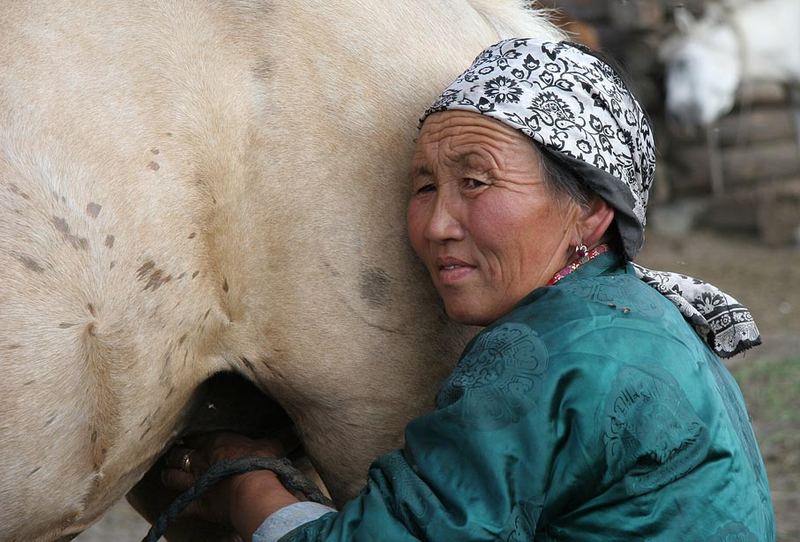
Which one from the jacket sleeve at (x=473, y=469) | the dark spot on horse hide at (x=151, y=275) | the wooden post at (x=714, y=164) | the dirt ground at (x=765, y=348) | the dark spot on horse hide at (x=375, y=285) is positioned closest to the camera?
the jacket sleeve at (x=473, y=469)

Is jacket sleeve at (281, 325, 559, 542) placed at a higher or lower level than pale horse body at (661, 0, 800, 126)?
higher

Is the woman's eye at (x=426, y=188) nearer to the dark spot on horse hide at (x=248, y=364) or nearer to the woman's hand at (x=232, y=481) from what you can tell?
the dark spot on horse hide at (x=248, y=364)

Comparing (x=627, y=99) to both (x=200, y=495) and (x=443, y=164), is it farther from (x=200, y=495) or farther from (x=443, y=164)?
(x=200, y=495)

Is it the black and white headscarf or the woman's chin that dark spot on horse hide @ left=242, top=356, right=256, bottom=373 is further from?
the black and white headscarf

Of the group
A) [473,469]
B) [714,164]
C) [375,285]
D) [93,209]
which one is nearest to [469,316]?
[375,285]

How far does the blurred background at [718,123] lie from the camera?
27.6ft

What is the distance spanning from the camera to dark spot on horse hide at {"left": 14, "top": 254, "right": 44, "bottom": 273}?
1.70 metres

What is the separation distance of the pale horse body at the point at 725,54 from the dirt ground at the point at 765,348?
41.2 inches

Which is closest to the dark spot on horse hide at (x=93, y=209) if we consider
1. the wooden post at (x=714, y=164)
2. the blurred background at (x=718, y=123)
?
the blurred background at (x=718, y=123)

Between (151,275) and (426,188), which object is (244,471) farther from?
(426,188)

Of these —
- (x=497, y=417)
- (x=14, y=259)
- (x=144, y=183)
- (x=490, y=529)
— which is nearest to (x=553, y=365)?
(x=497, y=417)

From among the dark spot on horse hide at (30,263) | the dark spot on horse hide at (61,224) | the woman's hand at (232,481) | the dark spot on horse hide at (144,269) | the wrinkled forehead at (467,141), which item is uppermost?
the wrinkled forehead at (467,141)

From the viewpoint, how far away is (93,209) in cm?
174

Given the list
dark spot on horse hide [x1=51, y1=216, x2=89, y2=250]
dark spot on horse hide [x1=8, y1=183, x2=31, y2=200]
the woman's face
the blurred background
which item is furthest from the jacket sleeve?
the blurred background
